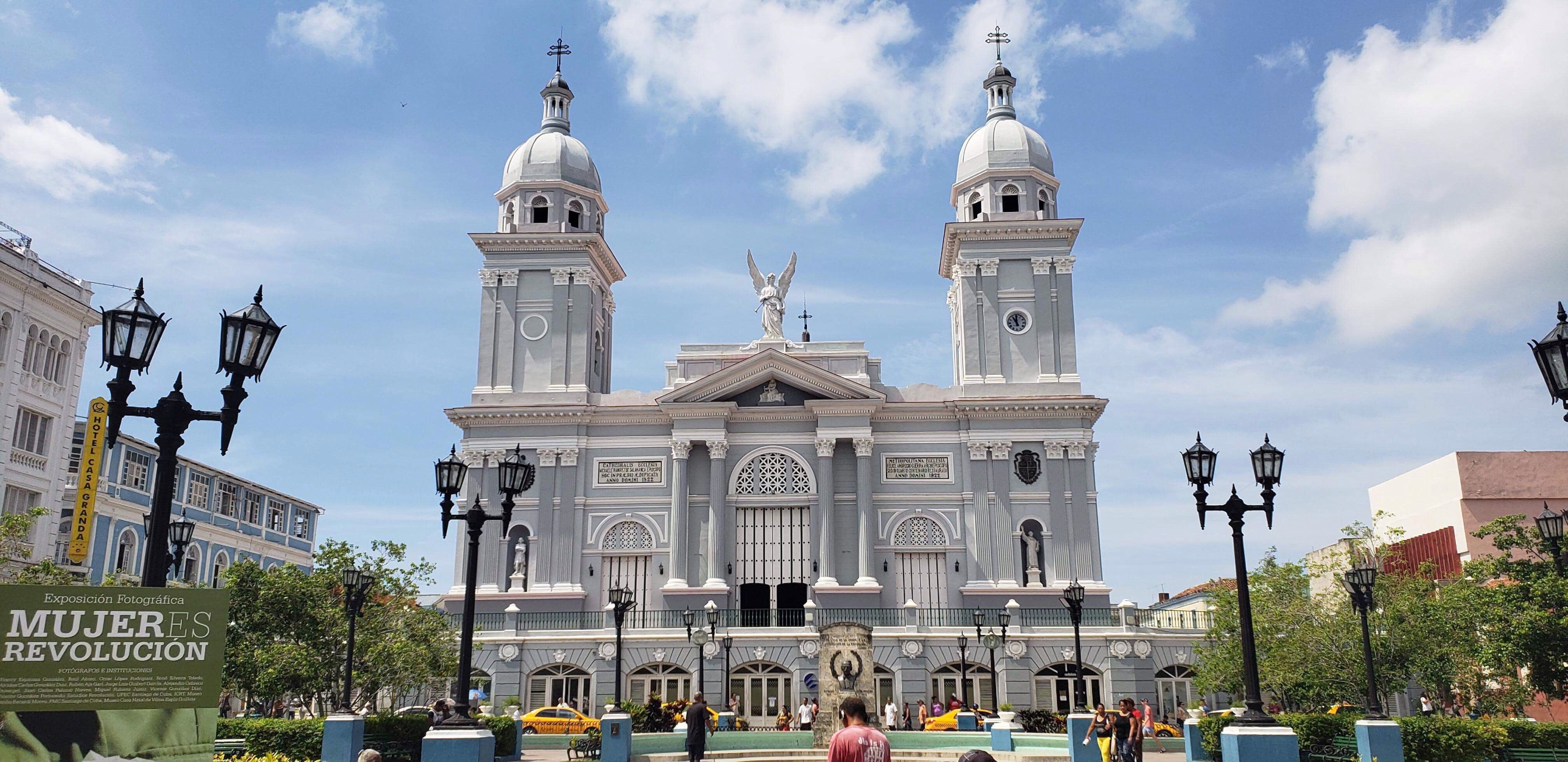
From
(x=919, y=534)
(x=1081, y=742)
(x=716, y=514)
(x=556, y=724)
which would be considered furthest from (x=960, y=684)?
(x=1081, y=742)

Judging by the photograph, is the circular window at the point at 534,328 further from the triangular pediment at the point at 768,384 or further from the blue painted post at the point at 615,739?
the blue painted post at the point at 615,739

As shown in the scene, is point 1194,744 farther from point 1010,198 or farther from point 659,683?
point 1010,198

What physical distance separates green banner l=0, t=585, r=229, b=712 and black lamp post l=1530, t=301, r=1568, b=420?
46.0 ft

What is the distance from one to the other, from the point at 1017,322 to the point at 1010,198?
567cm

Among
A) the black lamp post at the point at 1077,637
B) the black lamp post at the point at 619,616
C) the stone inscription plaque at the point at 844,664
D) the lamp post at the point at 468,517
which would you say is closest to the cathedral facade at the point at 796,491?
the stone inscription plaque at the point at 844,664

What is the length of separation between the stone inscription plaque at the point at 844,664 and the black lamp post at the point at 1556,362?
74.6 feet

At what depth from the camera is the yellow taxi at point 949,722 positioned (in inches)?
1371

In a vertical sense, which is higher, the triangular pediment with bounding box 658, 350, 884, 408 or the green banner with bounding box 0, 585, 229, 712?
the triangular pediment with bounding box 658, 350, 884, 408

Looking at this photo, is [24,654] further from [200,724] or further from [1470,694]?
[1470,694]

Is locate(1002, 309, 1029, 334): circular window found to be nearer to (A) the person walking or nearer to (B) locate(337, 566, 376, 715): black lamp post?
(B) locate(337, 566, 376, 715): black lamp post

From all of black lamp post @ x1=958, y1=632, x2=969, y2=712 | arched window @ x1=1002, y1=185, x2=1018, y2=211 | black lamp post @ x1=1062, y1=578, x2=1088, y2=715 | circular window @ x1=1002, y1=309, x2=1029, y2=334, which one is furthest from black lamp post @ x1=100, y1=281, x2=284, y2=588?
arched window @ x1=1002, y1=185, x2=1018, y2=211

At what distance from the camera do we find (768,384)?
166ft

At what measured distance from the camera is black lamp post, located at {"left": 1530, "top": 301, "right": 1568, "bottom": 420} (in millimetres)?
13984

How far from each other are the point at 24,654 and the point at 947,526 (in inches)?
1659
